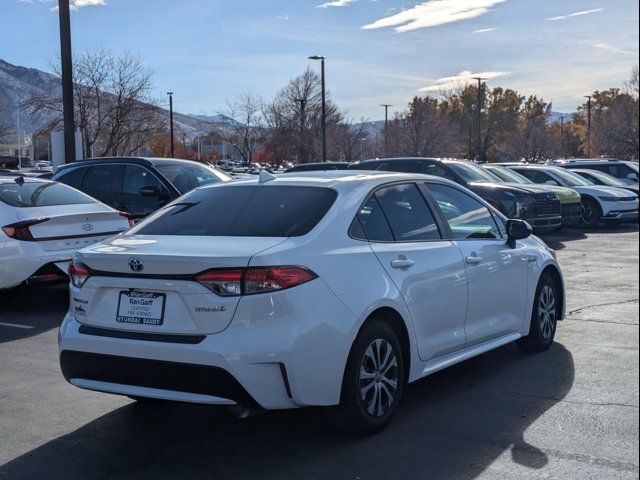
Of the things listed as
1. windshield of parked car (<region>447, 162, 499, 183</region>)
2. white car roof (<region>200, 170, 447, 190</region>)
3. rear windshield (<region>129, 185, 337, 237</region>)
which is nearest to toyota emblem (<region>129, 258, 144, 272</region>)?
rear windshield (<region>129, 185, 337, 237</region>)

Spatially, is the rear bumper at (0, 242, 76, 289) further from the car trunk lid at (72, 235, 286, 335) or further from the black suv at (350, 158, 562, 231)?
the black suv at (350, 158, 562, 231)

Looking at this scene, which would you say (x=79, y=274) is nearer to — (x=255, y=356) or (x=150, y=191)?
(x=255, y=356)

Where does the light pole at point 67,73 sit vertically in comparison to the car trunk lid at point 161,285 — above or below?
above

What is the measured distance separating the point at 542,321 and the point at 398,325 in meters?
2.23

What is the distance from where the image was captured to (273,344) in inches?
159

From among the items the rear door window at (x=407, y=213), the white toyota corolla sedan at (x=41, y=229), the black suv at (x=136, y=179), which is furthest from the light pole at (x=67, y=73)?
the rear door window at (x=407, y=213)

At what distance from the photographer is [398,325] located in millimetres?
4832

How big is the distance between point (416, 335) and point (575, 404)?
1.20m

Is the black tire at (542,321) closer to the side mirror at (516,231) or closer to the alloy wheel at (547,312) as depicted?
the alloy wheel at (547,312)

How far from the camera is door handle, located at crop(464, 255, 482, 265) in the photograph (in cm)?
551

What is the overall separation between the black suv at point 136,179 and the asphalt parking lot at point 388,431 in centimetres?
545

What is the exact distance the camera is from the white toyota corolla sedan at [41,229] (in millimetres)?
8352

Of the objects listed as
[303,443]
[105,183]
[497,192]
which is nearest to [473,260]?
[303,443]

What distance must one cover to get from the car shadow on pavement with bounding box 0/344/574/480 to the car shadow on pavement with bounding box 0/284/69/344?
9.96ft
